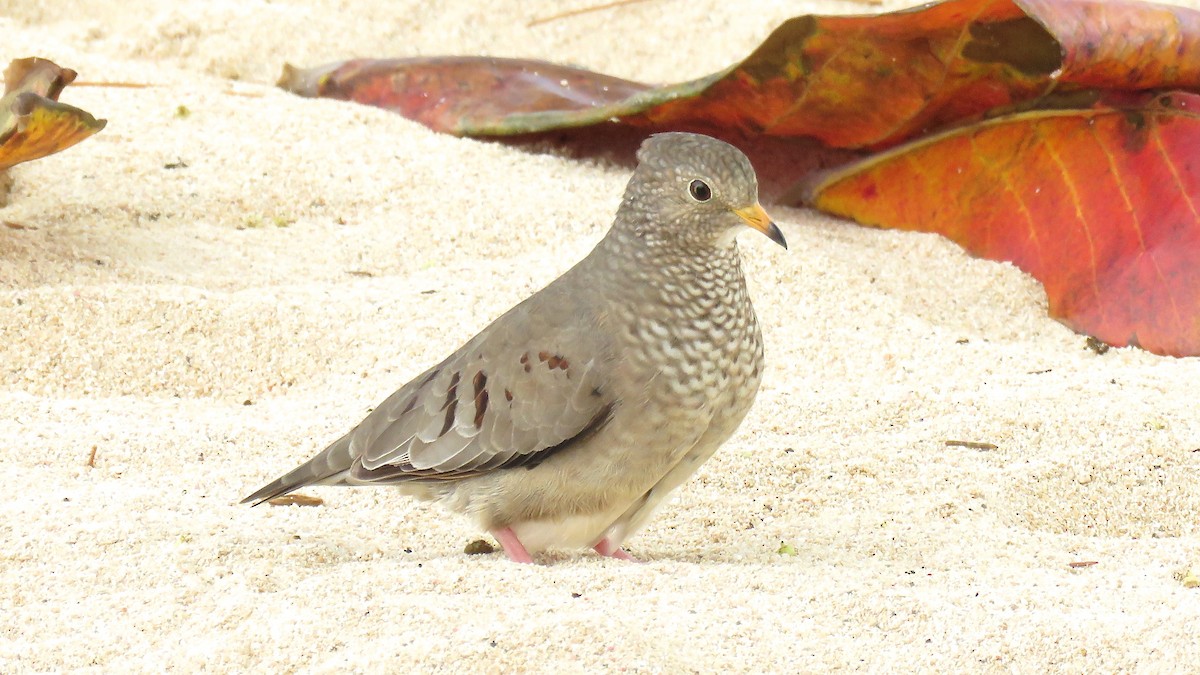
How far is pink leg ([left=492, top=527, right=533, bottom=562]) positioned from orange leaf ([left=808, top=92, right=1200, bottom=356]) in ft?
7.74

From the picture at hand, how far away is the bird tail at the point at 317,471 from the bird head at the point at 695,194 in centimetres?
85

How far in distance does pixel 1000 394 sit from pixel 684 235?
1391 millimetres

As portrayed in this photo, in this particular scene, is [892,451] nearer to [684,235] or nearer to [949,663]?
[684,235]

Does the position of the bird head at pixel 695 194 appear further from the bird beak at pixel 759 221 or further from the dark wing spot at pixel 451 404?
the dark wing spot at pixel 451 404

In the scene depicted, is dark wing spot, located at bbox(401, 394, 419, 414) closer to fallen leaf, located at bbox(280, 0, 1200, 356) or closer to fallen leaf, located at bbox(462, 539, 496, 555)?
fallen leaf, located at bbox(462, 539, 496, 555)

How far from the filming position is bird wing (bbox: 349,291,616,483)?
3207mm

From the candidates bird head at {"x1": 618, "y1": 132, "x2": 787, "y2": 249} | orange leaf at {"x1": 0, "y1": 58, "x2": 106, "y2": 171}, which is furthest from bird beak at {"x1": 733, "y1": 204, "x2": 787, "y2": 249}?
orange leaf at {"x1": 0, "y1": 58, "x2": 106, "y2": 171}

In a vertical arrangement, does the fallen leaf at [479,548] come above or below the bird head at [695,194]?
below

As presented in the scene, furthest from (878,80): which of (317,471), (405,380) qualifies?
(317,471)

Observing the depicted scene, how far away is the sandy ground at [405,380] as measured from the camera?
275 cm

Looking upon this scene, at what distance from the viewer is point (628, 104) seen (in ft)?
17.5

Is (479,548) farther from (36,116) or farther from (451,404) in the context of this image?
(36,116)

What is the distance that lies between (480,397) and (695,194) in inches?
26.3

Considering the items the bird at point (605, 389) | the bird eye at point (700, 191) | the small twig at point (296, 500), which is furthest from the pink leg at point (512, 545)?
the bird eye at point (700, 191)
